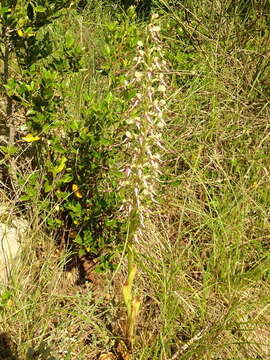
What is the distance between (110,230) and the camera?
2357mm

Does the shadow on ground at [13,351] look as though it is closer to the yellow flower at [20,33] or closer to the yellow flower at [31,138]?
the yellow flower at [31,138]

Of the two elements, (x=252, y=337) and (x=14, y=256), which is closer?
(x=252, y=337)

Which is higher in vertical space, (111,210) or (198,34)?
(198,34)

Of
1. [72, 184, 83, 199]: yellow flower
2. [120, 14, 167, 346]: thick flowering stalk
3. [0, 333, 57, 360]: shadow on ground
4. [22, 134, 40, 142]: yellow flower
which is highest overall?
[120, 14, 167, 346]: thick flowering stalk

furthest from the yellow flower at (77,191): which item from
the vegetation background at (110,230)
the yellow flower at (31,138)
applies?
the yellow flower at (31,138)

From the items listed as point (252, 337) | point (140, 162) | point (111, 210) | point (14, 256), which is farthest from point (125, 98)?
point (252, 337)

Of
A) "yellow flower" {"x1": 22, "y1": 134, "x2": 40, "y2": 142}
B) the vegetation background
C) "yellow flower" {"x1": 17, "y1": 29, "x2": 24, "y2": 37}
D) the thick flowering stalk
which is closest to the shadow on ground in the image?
the vegetation background

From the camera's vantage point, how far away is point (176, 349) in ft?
6.65

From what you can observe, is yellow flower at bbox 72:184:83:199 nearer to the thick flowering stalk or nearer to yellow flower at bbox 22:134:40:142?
yellow flower at bbox 22:134:40:142

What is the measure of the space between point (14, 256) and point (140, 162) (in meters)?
1.09

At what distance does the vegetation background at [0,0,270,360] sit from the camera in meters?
2.01

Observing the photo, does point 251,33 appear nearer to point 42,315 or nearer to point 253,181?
point 253,181

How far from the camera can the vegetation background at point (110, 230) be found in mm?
2010

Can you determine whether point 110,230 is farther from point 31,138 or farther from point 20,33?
point 20,33
